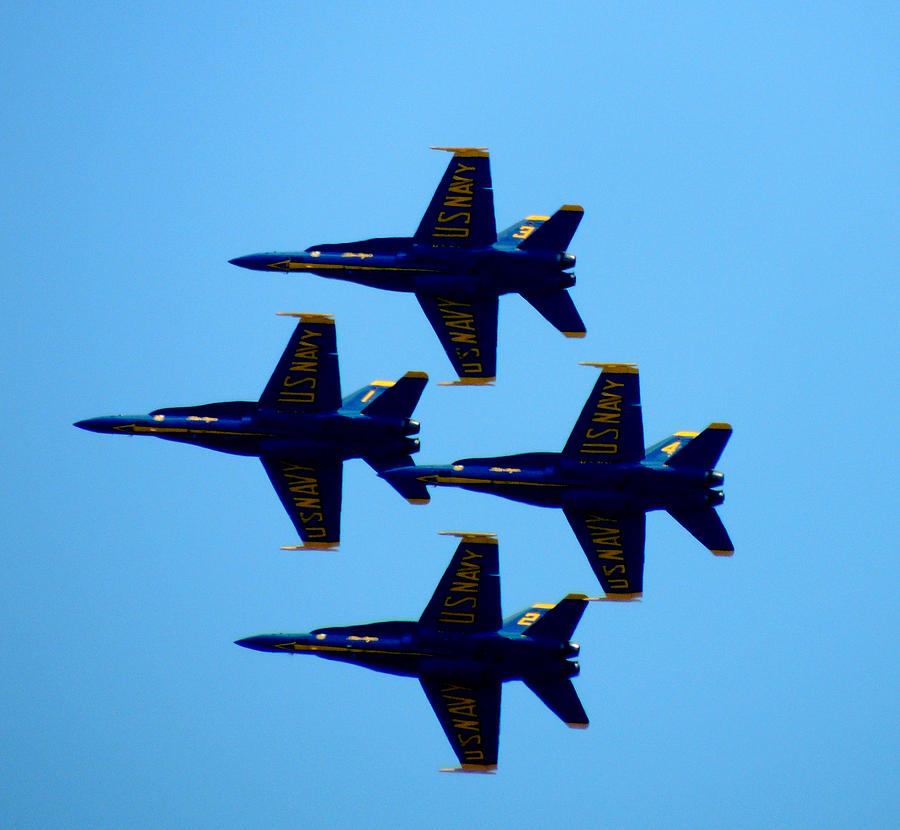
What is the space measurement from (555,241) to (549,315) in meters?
2.44

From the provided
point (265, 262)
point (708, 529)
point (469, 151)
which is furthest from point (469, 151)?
point (708, 529)

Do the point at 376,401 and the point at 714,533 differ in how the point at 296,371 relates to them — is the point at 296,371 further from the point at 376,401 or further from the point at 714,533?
the point at 714,533

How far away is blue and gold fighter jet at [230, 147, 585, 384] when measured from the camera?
89.6 m

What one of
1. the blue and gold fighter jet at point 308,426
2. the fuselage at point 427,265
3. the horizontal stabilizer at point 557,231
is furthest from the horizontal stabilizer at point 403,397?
the horizontal stabilizer at point 557,231

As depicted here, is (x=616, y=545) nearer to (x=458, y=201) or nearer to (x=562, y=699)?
(x=562, y=699)

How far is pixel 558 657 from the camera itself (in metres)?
87.9

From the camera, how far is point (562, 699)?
8888 centimetres

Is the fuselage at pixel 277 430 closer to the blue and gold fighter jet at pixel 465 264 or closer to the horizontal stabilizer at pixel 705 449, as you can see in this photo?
the blue and gold fighter jet at pixel 465 264

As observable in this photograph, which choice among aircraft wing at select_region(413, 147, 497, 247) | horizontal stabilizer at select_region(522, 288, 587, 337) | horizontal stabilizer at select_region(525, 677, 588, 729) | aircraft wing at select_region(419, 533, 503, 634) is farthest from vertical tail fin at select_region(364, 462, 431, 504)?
aircraft wing at select_region(413, 147, 497, 247)

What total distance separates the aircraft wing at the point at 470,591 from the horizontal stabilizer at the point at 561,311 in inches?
294

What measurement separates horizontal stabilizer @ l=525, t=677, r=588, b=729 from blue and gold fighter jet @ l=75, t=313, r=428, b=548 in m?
8.41

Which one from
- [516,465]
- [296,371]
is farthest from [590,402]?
[296,371]

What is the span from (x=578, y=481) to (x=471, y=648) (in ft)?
20.6

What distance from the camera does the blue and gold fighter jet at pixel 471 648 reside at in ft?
288
